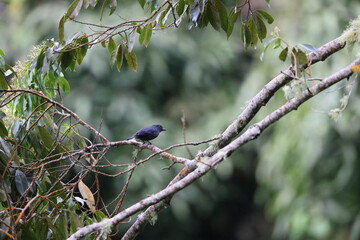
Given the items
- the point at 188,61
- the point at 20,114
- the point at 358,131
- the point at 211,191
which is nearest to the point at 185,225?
the point at 211,191

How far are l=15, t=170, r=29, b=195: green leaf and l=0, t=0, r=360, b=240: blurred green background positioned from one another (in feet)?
16.8

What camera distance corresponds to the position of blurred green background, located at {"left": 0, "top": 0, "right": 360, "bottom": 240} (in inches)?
337

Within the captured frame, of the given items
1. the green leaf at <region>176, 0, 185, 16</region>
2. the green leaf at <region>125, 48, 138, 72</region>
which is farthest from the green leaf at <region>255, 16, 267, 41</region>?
the green leaf at <region>125, 48, 138, 72</region>

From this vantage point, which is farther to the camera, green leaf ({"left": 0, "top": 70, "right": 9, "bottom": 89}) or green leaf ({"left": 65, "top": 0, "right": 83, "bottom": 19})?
green leaf ({"left": 0, "top": 70, "right": 9, "bottom": 89})

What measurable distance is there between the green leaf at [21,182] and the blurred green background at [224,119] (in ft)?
16.8

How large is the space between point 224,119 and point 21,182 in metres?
7.23

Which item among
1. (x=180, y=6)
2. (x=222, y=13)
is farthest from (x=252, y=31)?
(x=180, y=6)

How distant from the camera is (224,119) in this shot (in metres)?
10.2

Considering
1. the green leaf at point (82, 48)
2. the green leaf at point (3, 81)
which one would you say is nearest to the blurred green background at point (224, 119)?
the green leaf at point (82, 48)

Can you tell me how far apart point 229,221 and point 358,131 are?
4.10m

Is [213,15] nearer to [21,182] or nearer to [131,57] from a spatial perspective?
[131,57]

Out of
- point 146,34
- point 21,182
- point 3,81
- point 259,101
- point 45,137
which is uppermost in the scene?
point 146,34

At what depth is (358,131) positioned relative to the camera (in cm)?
827

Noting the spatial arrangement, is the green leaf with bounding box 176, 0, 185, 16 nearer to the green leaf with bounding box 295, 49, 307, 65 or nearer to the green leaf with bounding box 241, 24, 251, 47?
the green leaf with bounding box 241, 24, 251, 47
